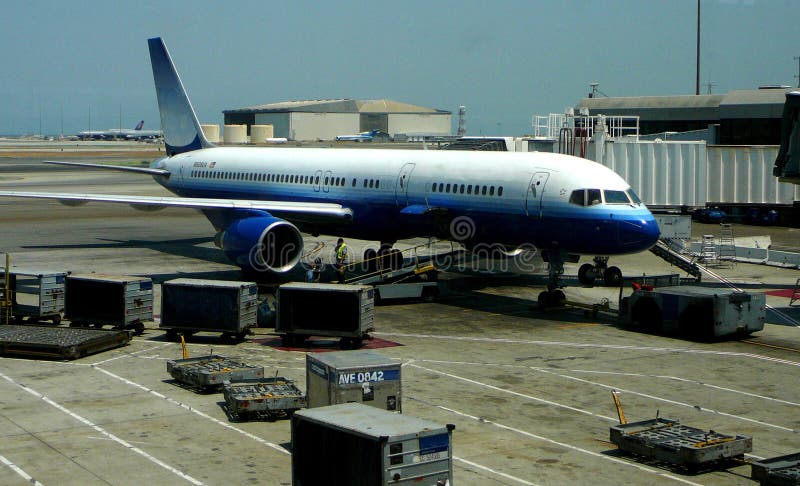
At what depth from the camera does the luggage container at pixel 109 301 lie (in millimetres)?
31672

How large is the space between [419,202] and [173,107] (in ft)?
71.5

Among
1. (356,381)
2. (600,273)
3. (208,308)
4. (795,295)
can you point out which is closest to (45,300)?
(208,308)

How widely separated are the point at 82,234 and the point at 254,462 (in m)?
44.8

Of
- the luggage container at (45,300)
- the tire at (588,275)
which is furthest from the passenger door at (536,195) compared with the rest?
the luggage container at (45,300)

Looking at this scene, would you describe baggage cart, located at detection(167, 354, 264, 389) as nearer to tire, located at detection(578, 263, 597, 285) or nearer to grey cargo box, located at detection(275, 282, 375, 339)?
grey cargo box, located at detection(275, 282, 375, 339)

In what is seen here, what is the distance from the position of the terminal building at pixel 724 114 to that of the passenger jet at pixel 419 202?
33017 millimetres

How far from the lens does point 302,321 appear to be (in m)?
30.6

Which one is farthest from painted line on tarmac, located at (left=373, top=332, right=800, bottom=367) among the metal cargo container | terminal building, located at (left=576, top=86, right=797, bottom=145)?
terminal building, located at (left=576, top=86, right=797, bottom=145)

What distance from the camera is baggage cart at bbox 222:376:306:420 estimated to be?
71.9 feet

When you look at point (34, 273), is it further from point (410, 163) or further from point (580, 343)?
point (580, 343)

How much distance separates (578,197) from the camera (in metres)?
34.3

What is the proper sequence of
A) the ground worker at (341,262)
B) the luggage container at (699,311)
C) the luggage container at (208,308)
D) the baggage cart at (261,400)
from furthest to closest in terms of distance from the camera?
the ground worker at (341,262) → the luggage container at (699,311) → the luggage container at (208,308) → the baggage cart at (261,400)

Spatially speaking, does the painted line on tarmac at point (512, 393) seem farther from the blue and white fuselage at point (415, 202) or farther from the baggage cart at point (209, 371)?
the blue and white fuselage at point (415, 202)

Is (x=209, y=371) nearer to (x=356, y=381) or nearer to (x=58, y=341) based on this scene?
(x=356, y=381)
